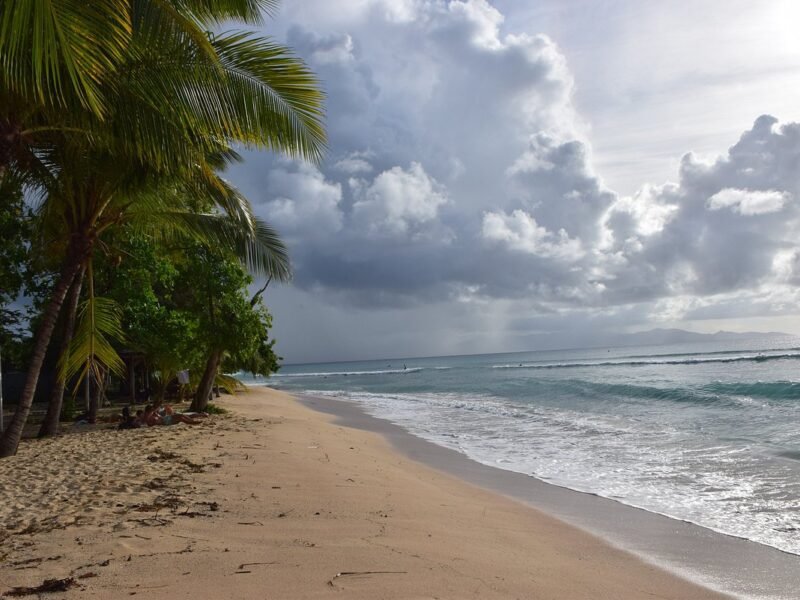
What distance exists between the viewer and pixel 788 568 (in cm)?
445

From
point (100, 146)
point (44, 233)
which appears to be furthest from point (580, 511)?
point (44, 233)

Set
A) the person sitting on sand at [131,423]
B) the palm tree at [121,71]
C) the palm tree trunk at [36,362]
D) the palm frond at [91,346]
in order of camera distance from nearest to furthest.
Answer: the palm tree at [121,71], the palm tree trunk at [36,362], the palm frond at [91,346], the person sitting on sand at [131,423]

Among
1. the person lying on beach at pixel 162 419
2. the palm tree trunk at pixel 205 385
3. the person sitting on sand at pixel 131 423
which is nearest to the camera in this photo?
the person sitting on sand at pixel 131 423

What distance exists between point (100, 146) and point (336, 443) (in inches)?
252

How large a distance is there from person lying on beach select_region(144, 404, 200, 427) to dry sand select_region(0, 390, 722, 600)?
407 cm

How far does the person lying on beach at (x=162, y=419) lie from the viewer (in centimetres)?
1189

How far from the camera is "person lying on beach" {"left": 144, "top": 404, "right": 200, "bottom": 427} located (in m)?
11.9

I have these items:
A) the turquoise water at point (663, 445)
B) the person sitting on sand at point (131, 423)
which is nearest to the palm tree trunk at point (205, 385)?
the person sitting on sand at point (131, 423)

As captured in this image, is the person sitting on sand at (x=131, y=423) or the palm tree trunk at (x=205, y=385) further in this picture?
the palm tree trunk at (x=205, y=385)

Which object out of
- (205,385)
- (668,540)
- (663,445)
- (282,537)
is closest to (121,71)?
(282,537)

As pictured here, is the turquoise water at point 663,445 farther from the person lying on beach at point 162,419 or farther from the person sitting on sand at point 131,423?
the person sitting on sand at point 131,423

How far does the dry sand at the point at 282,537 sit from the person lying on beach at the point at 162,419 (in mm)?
4073

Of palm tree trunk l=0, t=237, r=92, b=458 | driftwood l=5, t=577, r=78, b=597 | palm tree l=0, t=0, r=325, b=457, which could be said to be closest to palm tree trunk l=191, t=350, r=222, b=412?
palm tree trunk l=0, t=237, r=92, b=458

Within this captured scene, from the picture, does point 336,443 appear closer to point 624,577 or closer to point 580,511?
point 580,511
